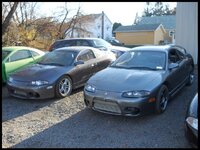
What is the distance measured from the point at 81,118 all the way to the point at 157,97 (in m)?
1.67

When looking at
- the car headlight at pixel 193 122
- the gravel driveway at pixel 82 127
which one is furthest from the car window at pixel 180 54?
the car headlight at pixel 193 122

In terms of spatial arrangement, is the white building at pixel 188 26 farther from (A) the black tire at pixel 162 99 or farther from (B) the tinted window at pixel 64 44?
(A) the black tire at pixel 162 99

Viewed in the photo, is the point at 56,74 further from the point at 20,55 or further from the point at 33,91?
the point at 20,55

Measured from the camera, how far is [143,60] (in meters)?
7.01

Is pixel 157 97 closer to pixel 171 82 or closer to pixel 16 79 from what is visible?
pixel 171 82

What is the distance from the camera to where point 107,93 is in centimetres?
584

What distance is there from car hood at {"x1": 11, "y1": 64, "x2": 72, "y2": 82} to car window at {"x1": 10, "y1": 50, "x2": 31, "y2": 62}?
5.58 ft

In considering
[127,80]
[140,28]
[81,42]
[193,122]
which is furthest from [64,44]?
[140,28]

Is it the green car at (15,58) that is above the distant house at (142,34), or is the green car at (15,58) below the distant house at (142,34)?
above

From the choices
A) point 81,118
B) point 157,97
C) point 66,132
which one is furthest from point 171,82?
point 66,132

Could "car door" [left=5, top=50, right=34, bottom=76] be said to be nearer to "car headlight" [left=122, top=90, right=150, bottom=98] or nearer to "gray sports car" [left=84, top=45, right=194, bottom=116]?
"gray sports car" [left=84, top=45, right=194, bottom=116]

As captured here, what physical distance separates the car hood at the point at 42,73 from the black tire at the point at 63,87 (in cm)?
15

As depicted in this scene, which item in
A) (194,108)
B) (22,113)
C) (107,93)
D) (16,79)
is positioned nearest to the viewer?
(194,108)

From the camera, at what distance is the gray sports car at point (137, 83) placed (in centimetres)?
573
